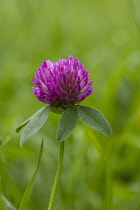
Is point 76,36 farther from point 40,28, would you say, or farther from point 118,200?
point 118,200

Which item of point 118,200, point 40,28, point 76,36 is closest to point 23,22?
point 40,28

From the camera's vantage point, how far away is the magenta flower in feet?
3.68

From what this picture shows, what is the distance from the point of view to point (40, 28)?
4.29 metres

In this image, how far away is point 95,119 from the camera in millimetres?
1149

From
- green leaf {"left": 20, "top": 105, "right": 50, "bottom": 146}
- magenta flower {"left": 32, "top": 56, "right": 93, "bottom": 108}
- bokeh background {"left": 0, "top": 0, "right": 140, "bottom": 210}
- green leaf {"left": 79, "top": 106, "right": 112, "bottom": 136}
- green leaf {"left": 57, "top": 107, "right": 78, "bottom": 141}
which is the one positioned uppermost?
magenta flower {"left": 32, "top": 56, "right": 93, "bottom": 108}

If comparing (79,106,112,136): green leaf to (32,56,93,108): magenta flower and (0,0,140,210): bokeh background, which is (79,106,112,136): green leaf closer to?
(32,56,93,108): magenta flower

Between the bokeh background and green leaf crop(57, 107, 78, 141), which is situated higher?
green leaf crop(57, 107, 78, 141)

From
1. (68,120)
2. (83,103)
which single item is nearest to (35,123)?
(68,120)

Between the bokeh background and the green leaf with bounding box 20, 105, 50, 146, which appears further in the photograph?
the bokeh background

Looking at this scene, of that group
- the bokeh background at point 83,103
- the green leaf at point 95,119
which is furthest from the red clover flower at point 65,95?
the bokeh background at point 83,103

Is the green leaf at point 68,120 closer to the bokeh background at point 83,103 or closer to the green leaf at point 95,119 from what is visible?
the green leaf at point 95,119

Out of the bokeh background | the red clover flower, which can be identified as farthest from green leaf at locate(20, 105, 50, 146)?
the bokeh background

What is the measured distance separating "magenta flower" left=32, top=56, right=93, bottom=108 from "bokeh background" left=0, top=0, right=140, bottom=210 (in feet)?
1.15

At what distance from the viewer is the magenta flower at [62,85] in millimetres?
1122
